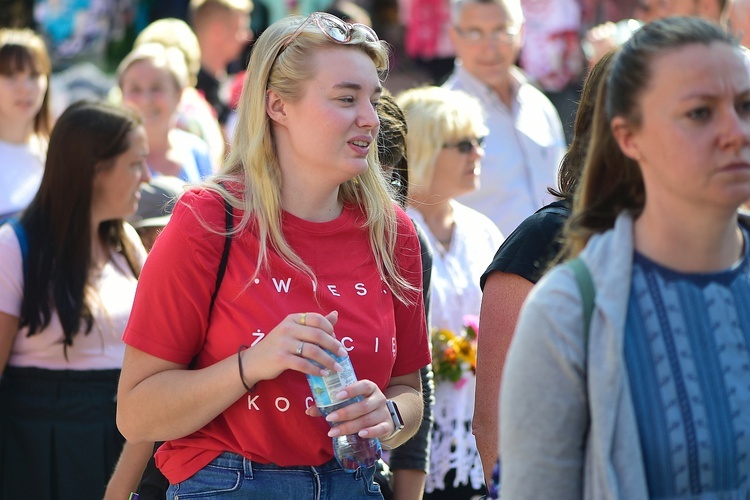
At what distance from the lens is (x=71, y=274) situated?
3.78 meters

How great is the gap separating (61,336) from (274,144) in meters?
1.42

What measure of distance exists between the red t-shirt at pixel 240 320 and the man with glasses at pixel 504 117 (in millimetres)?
3093

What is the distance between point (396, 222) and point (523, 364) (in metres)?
1.05

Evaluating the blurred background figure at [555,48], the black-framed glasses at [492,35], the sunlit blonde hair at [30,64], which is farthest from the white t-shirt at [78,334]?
the blurred background figure at [555,48]

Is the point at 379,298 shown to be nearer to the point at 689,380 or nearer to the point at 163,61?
the point at 689,380

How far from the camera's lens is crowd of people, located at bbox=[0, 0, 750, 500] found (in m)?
1.81

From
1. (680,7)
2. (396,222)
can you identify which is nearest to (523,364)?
(396,222)

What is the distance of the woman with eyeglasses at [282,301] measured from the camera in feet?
7.88

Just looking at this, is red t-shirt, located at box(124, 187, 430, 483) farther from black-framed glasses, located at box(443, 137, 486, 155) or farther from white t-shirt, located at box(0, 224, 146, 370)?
black-framed glasses, located at box(443, 137, 486, 155)

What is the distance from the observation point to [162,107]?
5.96 m

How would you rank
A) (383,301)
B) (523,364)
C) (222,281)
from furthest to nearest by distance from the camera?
(383,301)
(222,281)
(523,364)

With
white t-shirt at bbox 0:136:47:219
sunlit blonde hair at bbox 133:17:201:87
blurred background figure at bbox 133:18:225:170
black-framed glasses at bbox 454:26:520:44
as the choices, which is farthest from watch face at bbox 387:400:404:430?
sunlit blonde hair at bbox 133:17:201:87

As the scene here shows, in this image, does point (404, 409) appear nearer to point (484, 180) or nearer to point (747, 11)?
point (484, 180)

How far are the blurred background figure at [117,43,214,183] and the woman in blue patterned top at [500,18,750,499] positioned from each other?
4.11m
